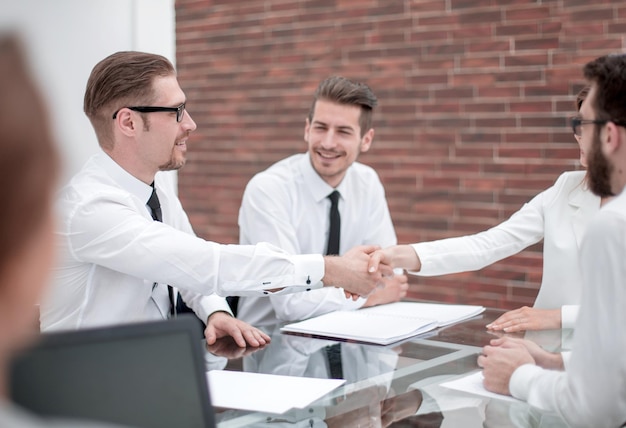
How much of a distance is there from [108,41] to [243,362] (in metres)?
2.41

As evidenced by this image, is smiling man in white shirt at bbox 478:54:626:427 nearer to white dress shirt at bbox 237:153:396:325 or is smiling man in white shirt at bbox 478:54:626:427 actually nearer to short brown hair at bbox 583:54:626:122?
short brown hair at bbox 583:54:626:122

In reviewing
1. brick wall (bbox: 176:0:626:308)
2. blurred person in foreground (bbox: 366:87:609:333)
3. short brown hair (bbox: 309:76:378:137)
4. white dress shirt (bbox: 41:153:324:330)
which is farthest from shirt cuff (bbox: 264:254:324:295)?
brick wall (bbox: 176:0:626:308)

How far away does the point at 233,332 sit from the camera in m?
2.16

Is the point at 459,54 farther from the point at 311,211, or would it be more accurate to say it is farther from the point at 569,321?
the point at 569,321

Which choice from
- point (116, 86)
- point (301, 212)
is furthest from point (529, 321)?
point (116, 86)

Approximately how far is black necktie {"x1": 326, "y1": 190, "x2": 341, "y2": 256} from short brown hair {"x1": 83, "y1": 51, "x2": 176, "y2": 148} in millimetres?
1059

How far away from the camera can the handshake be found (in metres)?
2.34

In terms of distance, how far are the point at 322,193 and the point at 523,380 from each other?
174cm

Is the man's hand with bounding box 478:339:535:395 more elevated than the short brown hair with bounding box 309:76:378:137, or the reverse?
the short brown hair with bounding box 309:76:378:137

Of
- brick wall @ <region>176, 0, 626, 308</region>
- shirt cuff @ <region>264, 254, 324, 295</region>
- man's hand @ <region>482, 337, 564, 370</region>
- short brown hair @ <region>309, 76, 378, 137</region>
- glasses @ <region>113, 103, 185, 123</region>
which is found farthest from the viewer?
brick wall @ <region>176, 0, 626, 308</region>

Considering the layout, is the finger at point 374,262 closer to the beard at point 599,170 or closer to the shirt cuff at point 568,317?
the shirt cuff at point 568,317

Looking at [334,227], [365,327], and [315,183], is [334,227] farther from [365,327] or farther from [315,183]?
[365,327]

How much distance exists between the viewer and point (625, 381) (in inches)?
51.7

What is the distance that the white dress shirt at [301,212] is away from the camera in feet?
9.68
